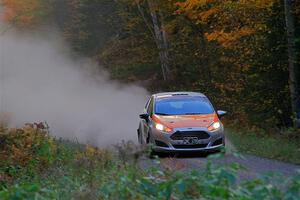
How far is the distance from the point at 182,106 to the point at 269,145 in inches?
115

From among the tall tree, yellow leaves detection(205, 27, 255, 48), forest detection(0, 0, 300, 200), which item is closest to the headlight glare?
forest detection(0, 0, 300, 200)

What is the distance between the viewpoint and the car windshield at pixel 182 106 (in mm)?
19469

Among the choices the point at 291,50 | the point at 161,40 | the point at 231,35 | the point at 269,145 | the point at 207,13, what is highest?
the point at 207,13

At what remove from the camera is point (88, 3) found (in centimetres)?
5572

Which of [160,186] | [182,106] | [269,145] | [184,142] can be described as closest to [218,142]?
[184,142]

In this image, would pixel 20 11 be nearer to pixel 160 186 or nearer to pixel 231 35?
pixel 231 35

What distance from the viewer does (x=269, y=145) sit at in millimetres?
20547

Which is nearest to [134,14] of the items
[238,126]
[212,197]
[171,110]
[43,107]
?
[43,107]

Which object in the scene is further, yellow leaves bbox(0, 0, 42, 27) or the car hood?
yellow leaves bbox(0, 0, 42, 27)

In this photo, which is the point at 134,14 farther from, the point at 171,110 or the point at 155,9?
the point at 171,110

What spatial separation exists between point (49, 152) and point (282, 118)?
Answer: 1429cm

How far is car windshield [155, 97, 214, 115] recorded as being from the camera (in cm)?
1947

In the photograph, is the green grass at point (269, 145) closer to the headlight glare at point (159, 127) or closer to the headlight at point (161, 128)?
the headlight at point (161, 128)

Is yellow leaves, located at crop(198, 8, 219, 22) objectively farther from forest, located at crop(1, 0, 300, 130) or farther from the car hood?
the car hood
